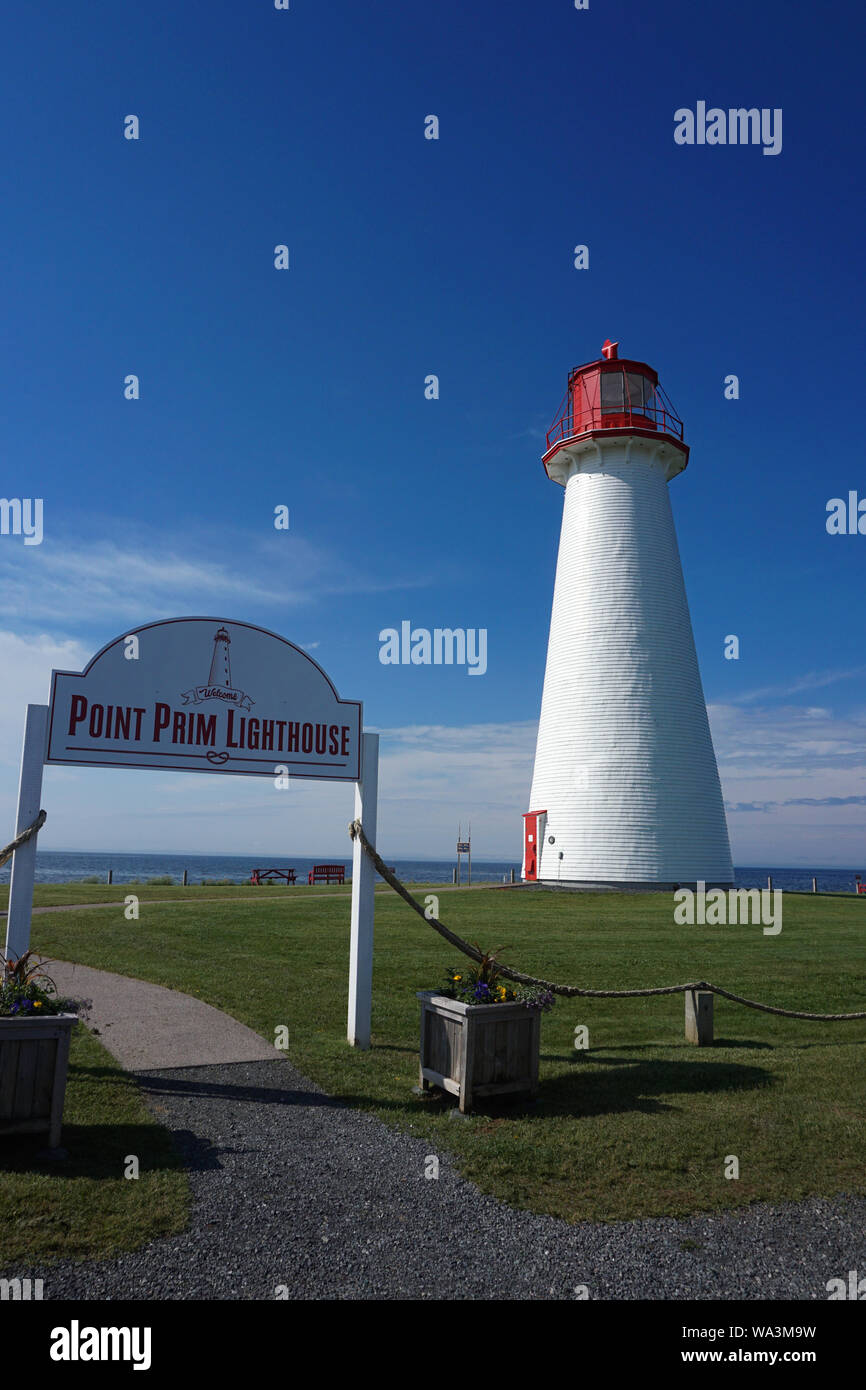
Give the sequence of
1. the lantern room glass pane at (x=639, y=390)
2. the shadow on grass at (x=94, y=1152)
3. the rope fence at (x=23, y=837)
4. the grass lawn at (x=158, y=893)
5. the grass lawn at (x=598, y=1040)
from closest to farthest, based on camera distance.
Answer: the shadow on grass at (x=94, y=1152) → the grass lawn at (x=598, y=1040) → the rope fence at (x=23, y=837) → the grass lawn at (x=158, y=893) → the lantern room glass pane at (x=639, y=390)

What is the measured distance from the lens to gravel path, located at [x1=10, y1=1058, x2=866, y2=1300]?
409cm

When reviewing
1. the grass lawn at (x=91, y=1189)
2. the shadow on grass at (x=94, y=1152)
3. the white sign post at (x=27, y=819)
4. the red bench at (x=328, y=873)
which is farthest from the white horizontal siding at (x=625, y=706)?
the shadow on grass at (x=94, y=1152)

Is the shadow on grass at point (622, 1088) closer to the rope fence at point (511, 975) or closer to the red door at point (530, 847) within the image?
the rope fence at point (511, 975)

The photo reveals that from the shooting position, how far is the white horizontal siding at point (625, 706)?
2573cm

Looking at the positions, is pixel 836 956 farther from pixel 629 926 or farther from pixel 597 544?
pixel 597 544

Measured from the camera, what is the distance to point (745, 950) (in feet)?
52.5

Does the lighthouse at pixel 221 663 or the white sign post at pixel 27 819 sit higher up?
the lighthouse at pixel 221 663

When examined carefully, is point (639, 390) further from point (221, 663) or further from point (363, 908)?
point (363, 908)

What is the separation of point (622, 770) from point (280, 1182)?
71.0ft

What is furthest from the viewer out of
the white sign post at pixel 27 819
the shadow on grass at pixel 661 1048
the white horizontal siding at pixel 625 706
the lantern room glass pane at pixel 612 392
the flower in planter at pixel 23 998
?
the lantern room glass pane at pixel 612 392

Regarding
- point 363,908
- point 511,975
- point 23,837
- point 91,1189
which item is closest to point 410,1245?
point 91,1189

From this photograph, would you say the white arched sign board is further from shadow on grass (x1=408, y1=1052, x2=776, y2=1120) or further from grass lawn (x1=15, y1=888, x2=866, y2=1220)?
shadow on grass (x1=408, y1=1052, x2=776, y2=1120)

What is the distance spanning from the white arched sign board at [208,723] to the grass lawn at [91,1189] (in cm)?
200

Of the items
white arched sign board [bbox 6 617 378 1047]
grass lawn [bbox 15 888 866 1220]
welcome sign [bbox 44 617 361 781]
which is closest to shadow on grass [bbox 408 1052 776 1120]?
grass lawn [bbox 15 888 866 1220]
